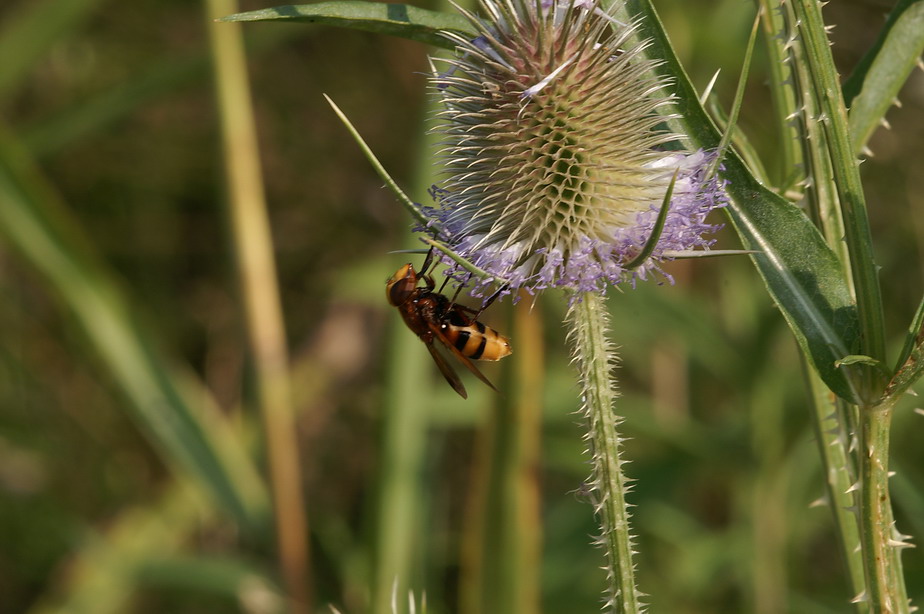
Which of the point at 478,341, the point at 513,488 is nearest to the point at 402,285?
the point at 478,341

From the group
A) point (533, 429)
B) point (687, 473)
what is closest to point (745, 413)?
point (687, 473)

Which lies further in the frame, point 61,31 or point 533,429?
point 61,31

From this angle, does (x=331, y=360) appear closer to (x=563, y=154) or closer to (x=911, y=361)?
(x=563, y=154)

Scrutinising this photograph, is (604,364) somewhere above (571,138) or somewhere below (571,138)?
below

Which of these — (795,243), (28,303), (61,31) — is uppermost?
(61,31)

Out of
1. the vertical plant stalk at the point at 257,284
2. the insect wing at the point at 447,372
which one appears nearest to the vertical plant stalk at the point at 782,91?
the insect wing at the point at 447,372

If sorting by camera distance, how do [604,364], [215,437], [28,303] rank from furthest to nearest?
[28,303] < [215,437] < [604,364]

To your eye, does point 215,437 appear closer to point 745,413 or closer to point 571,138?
point 745,413
